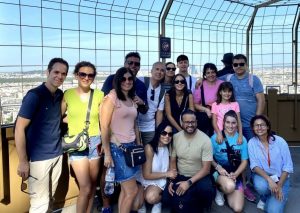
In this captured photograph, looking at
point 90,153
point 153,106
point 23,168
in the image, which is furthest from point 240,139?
point 23,168

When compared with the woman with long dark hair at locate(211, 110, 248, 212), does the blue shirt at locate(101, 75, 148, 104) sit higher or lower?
higher

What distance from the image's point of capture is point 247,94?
4.77 metres

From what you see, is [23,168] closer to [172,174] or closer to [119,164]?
[119,164]

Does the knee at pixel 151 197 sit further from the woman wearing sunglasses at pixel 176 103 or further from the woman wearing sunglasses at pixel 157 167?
the woman wearing sunglasses at pixel 176 103

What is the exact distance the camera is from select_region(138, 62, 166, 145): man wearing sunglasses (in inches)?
173

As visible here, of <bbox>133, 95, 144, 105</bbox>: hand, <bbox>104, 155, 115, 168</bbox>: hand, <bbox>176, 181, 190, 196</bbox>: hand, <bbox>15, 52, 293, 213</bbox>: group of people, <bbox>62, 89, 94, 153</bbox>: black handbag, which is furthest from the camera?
<bbox>176, 181, 190, 196</bbox>: hand

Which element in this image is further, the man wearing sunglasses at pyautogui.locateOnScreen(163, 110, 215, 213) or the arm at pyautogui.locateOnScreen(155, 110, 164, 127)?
the arm at pyautogui.locateOnScreen(155, 110, 164, 127)

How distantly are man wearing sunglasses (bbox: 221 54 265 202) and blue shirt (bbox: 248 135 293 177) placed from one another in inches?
18.1

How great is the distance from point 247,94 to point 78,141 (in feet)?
7.76

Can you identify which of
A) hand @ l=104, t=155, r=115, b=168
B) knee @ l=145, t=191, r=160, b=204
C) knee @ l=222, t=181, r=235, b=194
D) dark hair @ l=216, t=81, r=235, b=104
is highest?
dark hair @ l=216, t=81, r=235, b=104

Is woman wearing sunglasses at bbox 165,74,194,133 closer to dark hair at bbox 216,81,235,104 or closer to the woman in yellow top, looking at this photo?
dark hair at bbox 216,81,235,104

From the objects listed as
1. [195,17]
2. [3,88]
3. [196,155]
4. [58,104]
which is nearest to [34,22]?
[3,88]

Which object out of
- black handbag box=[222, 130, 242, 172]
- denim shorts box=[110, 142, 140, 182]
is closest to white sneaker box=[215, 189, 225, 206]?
black handbag box=[222, 130, 242, 172]

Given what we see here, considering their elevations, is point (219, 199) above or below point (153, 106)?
below
